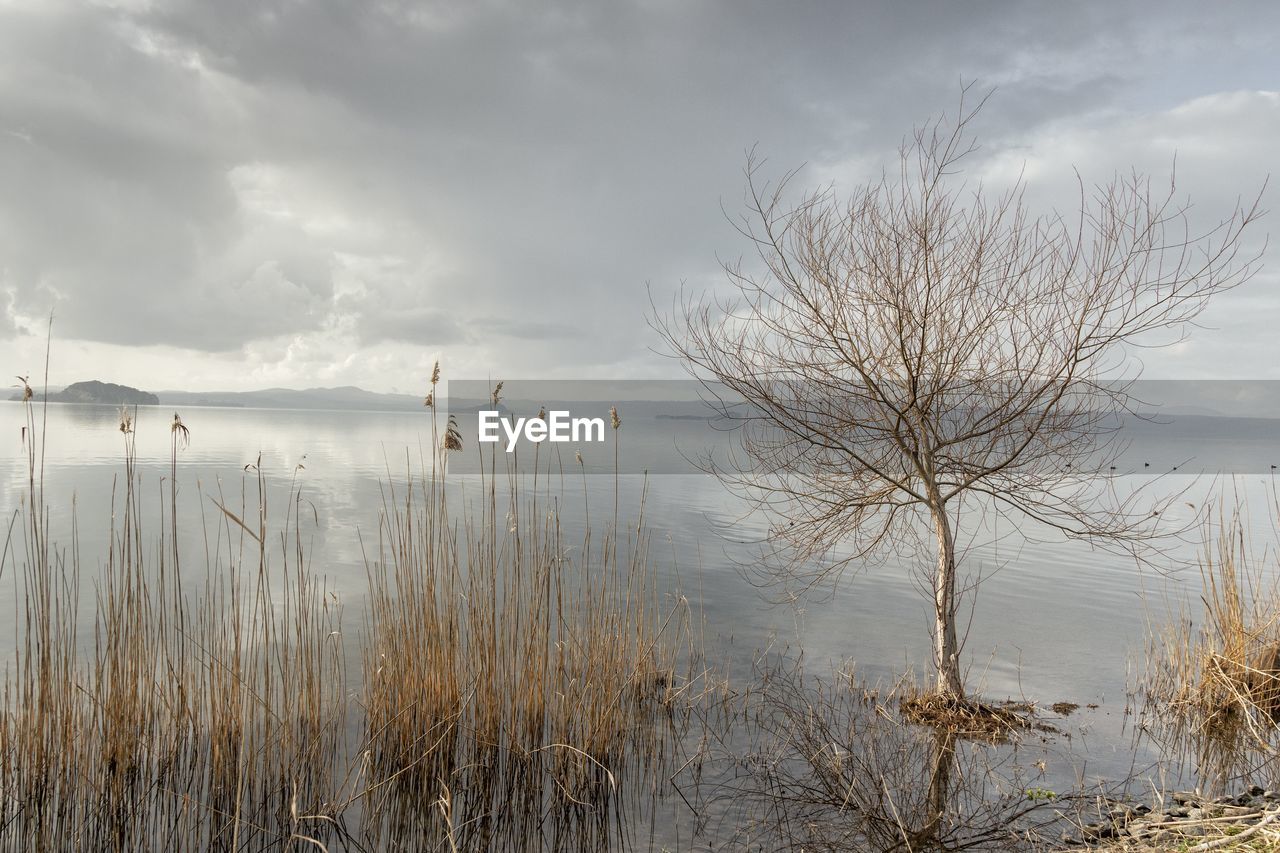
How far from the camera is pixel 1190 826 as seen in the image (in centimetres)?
360

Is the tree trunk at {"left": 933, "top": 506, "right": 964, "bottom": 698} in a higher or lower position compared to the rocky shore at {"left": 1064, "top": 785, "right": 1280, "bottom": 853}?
higher

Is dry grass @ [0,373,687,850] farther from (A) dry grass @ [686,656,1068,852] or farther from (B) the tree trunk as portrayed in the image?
(B) the tree trunk

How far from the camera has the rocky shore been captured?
3152mm

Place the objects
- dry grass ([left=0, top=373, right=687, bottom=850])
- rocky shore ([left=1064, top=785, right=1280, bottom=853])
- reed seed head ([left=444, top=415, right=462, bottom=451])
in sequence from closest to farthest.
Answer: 1. rocky shore ([left=1064, top=785, right=1280, bottom=853])
2. dry grass ([left=0, top=373, right=687, bottom=850])
3. reed seed head ([left=444, top=415, right=462, bottom=451])

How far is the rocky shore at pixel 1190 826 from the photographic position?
10.3ft

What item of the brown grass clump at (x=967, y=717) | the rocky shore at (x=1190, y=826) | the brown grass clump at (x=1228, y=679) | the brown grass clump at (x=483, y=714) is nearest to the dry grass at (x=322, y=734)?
the brown grass clump at (x=483, y=714)

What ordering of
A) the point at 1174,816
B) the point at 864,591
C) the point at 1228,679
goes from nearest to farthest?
1. the point at 1174,816
2. the point at 1228,679
3. the point at 864,591

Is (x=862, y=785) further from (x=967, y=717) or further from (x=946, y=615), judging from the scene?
(x=946, y=615)

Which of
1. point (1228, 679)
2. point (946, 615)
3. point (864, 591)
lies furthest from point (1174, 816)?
point (864, 591)

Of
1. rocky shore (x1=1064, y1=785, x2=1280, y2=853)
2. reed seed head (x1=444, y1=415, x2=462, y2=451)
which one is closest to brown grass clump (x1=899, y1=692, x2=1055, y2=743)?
rocky shore (x1=1064, y1=785, x2=1280, y2=853)

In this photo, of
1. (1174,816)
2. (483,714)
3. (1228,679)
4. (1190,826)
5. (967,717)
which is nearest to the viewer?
(1190,826)

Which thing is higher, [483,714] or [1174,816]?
[483,714]

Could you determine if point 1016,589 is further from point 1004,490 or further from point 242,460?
point 242,460

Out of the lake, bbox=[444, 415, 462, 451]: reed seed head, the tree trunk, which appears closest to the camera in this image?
bbox=[444, 415, 462, 451]: reed seed head
